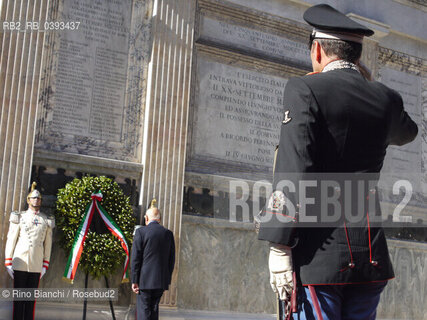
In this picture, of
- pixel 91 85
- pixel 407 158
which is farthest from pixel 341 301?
pixel 407 158

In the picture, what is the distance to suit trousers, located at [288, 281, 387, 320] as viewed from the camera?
91.2 inches

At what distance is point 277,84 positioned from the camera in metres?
10.6

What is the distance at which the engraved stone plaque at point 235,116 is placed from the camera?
968cm

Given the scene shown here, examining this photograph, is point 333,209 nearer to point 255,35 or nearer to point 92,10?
point 92,10

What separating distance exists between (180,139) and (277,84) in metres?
2.47

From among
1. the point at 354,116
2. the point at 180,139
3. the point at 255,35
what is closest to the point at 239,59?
the point at 255,35

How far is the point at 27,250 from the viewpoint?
7.18m

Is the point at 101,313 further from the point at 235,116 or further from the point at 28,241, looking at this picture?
the point at 235,116

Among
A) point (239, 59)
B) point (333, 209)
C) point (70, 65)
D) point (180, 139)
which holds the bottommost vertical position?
point (333, 209)

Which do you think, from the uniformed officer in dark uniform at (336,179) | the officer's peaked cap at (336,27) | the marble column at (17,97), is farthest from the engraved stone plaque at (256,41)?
the uniformed officer in dark uniform at (336,179)

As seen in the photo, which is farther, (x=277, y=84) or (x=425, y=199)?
(x=425, y=199)

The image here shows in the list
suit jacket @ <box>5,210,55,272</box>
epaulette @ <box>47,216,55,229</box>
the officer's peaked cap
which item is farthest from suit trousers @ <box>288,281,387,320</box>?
epaulette @ <box>47,216,55,229</box>

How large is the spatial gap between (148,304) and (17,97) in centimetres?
331

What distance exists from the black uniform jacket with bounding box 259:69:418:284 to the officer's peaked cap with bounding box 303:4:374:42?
0.16 meters
